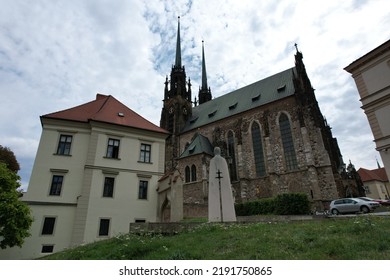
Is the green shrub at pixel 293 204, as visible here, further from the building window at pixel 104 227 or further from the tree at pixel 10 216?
the tree at pixel 10 216

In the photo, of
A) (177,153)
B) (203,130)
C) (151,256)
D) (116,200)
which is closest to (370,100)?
(151,256)

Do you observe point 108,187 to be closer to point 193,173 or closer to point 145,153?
point 145,153

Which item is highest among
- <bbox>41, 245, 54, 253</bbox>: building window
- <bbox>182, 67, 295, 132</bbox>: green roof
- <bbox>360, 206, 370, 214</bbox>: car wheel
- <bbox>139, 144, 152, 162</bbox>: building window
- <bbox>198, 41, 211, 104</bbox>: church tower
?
<bbox>198, 41, 211, 104</bbox>: church tower

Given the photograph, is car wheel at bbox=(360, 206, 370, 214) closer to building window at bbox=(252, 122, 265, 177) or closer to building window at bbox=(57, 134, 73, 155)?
building window at bbox=(252, 122, 265, 177)

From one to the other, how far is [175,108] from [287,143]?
22239 millimetres

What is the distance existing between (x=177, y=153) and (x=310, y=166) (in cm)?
→ 2073

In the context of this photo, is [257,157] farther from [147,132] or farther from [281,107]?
[147,132]

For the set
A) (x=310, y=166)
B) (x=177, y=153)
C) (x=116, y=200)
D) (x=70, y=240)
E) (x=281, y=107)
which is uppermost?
(x=281, y=107)

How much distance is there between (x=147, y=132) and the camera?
61.9ft

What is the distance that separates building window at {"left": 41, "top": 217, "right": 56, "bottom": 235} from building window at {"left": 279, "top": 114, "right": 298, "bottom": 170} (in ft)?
76.3

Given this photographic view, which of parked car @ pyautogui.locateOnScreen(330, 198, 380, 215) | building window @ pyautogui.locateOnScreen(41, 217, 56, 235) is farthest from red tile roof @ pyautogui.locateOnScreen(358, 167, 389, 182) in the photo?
building window @ pyautogui.locateOnScreen(41, 217, 56, 235)

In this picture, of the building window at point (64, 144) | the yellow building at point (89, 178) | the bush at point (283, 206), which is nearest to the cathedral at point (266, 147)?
the yellow building at point (89, 178)

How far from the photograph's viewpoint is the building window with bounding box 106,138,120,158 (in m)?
17.3

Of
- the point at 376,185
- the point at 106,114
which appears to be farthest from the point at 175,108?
the point at 376,185
